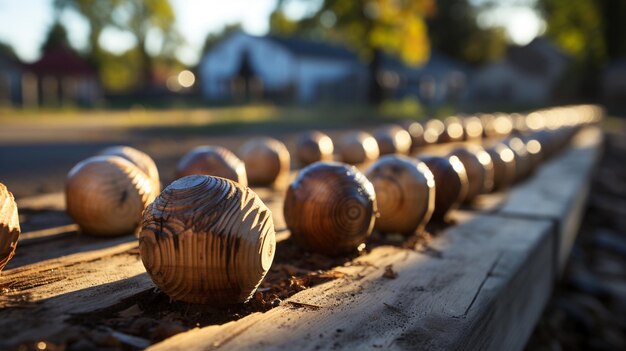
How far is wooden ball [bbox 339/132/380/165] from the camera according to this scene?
21.0 feet

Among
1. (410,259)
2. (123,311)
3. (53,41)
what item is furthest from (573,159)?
(53,41)

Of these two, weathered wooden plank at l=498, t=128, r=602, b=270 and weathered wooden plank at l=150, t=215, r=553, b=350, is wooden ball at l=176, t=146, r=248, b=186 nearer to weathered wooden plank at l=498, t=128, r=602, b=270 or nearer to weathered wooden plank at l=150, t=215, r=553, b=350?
weathered wooden plank at l=150, t=215, r=553, b=350

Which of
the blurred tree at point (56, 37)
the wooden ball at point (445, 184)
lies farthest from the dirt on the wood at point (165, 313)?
the blurred tree at point (56, 37)

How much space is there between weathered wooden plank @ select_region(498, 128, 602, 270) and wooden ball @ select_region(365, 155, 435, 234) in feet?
4.24

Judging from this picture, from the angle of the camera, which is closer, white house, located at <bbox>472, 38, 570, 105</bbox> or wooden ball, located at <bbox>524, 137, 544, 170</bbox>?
wooden ball, located at <bbox>524, 137, 544, 170</bbox>

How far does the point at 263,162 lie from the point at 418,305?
10.2 ft

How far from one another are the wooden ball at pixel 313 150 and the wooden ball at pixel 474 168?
1.68 meters

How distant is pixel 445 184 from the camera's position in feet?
12.7

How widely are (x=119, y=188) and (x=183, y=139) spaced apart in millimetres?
10114

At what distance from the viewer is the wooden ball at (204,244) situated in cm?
206

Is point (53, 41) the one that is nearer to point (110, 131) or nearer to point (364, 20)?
point (364, 20)

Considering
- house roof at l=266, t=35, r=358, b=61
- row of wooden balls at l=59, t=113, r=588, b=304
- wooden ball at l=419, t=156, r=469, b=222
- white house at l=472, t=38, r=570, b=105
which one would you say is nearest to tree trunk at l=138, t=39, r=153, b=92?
house roof at l=266, t=35, r=358, b=61

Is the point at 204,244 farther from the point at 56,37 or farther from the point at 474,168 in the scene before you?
the point at 56,37

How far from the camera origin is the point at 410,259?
303cm
